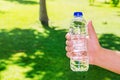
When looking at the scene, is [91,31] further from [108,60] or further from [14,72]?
[14,72]

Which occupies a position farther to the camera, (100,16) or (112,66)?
(100,16)

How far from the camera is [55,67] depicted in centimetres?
1021

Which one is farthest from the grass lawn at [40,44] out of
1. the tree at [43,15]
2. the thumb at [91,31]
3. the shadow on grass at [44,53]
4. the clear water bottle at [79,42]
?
the thumb at [91,31]

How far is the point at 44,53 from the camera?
38.2ft

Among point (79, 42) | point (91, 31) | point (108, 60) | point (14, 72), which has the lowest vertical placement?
point (14, 72)

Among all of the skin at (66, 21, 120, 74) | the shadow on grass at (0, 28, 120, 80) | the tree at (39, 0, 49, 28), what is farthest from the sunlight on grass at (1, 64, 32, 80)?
the tree at (39, 0, 49, 28)

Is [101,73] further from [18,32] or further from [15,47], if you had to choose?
[18,32]

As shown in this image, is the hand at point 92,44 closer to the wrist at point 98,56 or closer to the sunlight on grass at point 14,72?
the wrist at point 98,56

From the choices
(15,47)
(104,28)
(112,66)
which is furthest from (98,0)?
(112,66)

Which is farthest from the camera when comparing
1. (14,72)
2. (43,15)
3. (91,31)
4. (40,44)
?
(43,15)

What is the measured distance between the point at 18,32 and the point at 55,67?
5244 mm

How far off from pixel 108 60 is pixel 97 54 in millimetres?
176

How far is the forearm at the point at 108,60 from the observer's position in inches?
152

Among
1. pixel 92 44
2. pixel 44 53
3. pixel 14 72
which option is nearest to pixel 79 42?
pixel 92 44
